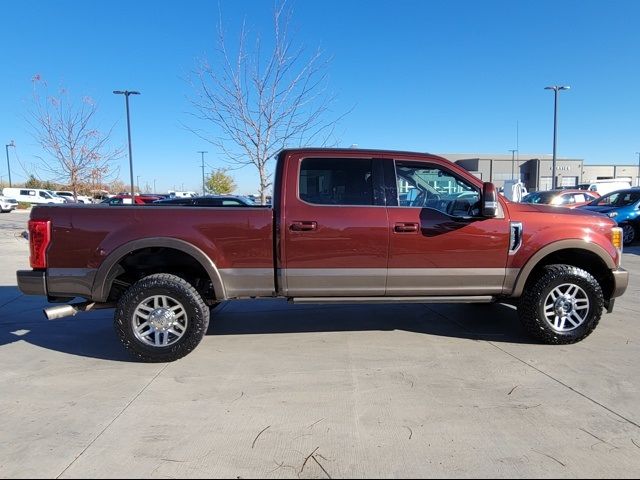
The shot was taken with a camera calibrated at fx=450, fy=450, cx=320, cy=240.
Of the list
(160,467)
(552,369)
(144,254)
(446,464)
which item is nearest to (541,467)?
(446,464)

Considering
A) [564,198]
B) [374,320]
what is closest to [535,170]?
[564,198]

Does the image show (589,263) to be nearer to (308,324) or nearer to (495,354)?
(495,354)

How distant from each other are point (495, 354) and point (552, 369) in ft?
1.75

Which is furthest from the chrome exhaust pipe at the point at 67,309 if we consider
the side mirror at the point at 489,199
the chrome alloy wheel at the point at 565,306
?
the chrome alloy wheel at the point at 565,306

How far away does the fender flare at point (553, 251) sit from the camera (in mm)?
4609

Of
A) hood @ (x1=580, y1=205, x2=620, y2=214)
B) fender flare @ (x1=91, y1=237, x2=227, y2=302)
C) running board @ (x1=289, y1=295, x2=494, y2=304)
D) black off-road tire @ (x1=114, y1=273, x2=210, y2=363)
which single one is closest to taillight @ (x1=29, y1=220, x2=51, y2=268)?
fender flare @ (x1=91, y1=237, x2=227, y2=302)

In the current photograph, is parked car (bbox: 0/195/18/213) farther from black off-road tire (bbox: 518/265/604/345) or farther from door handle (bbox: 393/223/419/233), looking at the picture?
black off-road tire (bbox: 518/265/604/345)

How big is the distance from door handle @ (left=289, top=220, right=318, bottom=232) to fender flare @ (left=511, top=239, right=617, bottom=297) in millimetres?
2184

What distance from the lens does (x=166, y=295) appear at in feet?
14.1

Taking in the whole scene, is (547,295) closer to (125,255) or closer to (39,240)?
(125,255)

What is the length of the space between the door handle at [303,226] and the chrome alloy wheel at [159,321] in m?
1.32

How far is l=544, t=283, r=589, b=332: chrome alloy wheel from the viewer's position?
4676 millimetres

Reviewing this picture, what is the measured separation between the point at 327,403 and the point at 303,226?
5.50ft

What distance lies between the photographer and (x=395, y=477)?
2.58m
